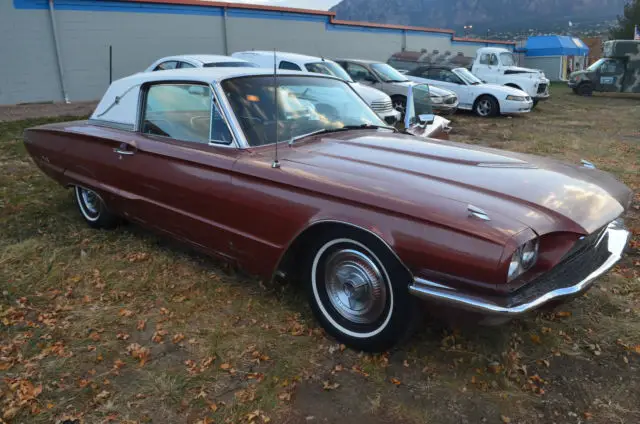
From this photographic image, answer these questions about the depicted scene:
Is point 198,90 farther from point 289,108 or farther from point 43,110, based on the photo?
point 43,110

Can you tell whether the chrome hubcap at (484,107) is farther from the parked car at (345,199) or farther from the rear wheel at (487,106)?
the parked car at (345,199)

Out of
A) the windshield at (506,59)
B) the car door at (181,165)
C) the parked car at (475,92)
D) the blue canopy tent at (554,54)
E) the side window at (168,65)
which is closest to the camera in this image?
the car door at (181,165)

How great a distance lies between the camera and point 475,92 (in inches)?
558

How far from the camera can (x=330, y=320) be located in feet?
9.47

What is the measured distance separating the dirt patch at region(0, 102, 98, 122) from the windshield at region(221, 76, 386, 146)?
32.0 ft

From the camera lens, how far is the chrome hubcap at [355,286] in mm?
2621

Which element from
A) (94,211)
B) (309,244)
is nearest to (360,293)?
(309,244)

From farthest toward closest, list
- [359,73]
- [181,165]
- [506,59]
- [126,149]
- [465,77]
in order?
[506,59], [465,77], [359,73], [126,149], [181,165]

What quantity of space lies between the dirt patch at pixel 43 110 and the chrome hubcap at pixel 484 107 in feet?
33.9

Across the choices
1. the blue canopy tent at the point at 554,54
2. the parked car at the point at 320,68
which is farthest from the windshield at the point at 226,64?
the blue canopy tent at the point at 554,54

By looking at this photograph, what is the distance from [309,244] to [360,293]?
416 millimetres

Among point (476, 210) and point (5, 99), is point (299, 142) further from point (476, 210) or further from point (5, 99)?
point (5, 99)

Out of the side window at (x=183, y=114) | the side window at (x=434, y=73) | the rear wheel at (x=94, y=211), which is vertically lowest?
the rear wheel at (x=94, y=211)

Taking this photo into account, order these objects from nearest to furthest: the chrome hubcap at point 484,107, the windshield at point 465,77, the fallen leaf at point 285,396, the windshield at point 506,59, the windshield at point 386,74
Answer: the fallen leaf at point 285,396
the windshield at point 386,74
the chrome hubcap at point 484,107
the windshield at point 465,77
the windshield at point 506,59
